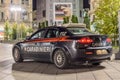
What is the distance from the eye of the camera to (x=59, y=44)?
11.6 metres

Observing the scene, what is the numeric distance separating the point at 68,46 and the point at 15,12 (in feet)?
296

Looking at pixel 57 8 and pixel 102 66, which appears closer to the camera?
pixel 102 66

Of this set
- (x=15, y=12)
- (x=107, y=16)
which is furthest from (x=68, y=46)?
(x=15, y=12)

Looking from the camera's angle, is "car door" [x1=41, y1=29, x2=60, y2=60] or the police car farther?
"car door" [x1=41, y1=29, x2=60, y2=60]

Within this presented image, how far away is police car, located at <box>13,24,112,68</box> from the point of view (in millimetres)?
11055

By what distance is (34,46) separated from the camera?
42.5ft

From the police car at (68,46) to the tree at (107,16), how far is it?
13124 millimetres

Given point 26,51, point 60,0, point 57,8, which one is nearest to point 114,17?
point 26,51

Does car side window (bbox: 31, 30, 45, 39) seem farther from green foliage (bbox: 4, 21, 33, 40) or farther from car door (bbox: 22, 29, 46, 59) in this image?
green foliage (bbox: 4, 21, 33, 40)

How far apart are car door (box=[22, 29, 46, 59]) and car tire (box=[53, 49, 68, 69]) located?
107 cm

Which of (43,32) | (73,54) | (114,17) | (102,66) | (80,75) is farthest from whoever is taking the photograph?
(114,17)

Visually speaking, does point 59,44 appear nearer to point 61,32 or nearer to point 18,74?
point 61,32

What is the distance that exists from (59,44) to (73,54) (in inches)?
30.6

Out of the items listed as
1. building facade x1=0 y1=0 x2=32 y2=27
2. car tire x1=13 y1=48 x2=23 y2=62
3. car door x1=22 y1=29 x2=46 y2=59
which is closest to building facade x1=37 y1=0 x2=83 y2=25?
building facade x1=0 y1=0 x2=32 y2=27
